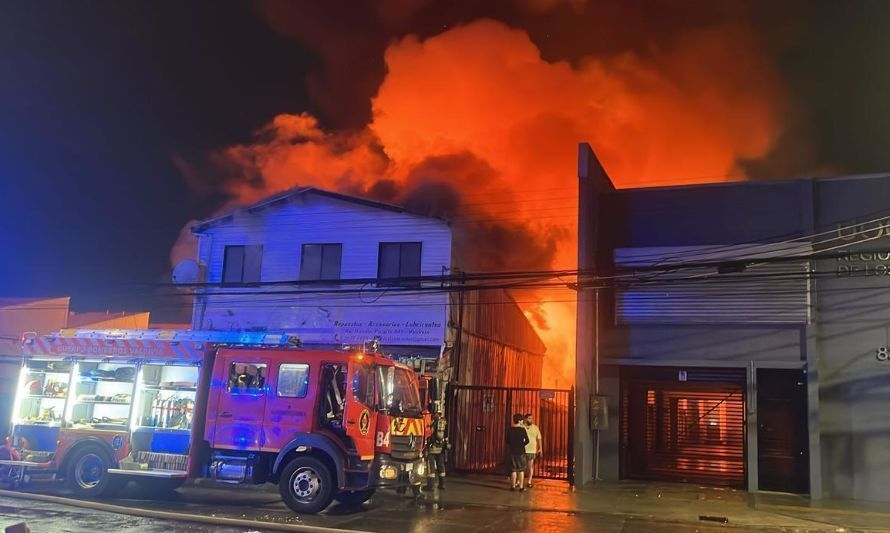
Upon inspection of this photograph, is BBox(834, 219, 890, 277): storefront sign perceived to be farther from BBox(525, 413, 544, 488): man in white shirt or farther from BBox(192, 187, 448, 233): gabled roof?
BBox(192, 187, 448, 233): gabled roof

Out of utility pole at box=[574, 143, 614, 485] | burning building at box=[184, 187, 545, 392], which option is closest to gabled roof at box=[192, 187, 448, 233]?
burning building at box=[184, 187, 545, 392]

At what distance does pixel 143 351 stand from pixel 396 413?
192 inches

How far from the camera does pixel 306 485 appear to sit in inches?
444

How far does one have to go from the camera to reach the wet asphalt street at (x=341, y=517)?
9.88 metres

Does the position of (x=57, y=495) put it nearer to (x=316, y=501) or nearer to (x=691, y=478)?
(x=316, y=501)

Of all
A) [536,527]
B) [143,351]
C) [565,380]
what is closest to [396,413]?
[536,527]

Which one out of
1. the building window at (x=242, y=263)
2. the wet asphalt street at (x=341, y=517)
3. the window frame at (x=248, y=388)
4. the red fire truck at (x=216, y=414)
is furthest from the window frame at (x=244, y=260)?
the window frame at (x=248, y=388)

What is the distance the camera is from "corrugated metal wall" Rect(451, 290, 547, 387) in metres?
20.4

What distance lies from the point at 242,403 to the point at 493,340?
12.7 metres

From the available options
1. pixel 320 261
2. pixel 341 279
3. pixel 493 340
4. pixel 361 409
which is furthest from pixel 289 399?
pixel 493 340

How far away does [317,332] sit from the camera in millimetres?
20734

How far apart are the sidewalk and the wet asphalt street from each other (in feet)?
1.68

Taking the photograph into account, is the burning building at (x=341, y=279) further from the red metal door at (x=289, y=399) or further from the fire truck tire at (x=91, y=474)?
the fire truck tire at (x=91, y=474)

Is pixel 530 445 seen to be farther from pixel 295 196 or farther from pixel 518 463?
pixel 295 196
